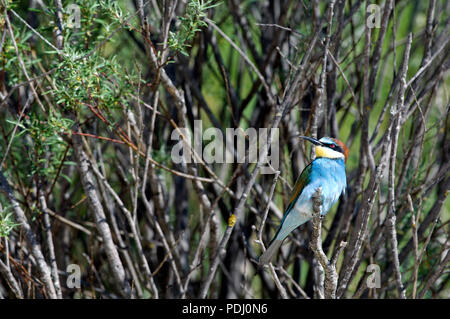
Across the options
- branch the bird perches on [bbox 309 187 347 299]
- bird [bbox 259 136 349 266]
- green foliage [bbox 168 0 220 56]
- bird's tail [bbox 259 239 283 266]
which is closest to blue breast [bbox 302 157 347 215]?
bird [bbox 259 136 349 266]

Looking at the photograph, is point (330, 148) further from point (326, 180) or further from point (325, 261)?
point (325, 261)

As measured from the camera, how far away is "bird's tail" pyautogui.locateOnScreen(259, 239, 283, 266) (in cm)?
279

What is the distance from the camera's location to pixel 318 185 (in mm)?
3074

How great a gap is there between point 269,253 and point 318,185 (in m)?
0.44

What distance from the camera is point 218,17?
4.34m

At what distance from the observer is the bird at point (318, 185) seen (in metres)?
3.05

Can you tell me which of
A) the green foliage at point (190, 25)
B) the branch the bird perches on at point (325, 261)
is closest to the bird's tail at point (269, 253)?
the branch the bird perches on at point (325, 261)

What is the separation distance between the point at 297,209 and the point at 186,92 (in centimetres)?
121

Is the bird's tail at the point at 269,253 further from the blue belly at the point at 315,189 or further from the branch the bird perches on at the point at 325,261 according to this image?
the branch the bird perches on at the point at 325,261

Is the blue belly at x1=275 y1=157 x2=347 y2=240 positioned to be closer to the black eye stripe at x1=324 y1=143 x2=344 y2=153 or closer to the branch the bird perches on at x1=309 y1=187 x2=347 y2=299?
the black eye stripe at x1=324 y1=143 x2=344 y2=153

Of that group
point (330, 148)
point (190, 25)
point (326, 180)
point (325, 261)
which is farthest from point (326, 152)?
point (190, 25)
